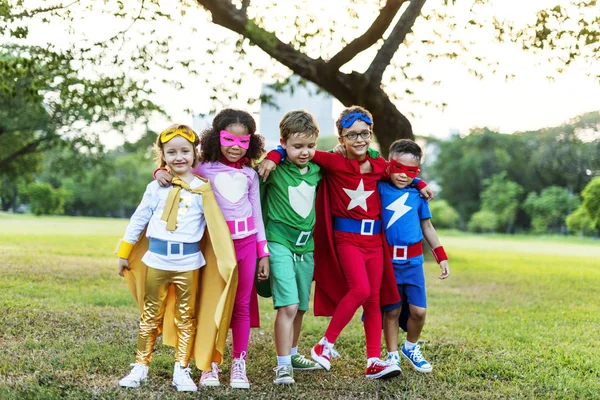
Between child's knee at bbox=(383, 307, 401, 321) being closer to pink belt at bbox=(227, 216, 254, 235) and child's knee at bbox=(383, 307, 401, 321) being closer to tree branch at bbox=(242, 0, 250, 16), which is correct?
pink belt at bbox=(227, 216, 254, 235)

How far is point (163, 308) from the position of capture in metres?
4.43

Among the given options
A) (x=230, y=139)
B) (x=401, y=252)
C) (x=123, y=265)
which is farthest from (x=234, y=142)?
(x=401, y=252)

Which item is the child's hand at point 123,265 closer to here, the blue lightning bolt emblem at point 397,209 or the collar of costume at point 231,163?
the collar of costume at point 231,163

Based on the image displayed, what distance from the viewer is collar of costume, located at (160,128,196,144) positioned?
4.37 metres

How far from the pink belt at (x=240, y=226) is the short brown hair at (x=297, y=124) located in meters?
0.69

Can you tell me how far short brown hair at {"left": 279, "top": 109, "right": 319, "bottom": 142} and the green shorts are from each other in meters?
0.83

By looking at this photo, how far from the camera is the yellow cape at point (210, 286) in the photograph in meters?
4.36

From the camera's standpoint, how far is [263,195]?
482 cm

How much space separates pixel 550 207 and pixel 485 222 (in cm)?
699

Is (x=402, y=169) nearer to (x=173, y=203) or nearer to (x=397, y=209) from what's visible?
(x=397, y=209)

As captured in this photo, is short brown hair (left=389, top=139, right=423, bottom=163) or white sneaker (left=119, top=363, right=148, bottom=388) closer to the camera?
white sneaker (left=119, top=363, right=148, bottom=388)

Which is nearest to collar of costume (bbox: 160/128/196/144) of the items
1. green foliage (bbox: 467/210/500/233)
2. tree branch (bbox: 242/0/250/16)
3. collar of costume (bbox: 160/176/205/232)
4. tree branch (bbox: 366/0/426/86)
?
collar of costume (bbox: 160/176/205/232)

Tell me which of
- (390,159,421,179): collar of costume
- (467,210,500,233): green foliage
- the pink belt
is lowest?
(467,210,500,233): green foliage

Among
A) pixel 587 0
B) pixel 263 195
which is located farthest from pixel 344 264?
pixel 587 0
